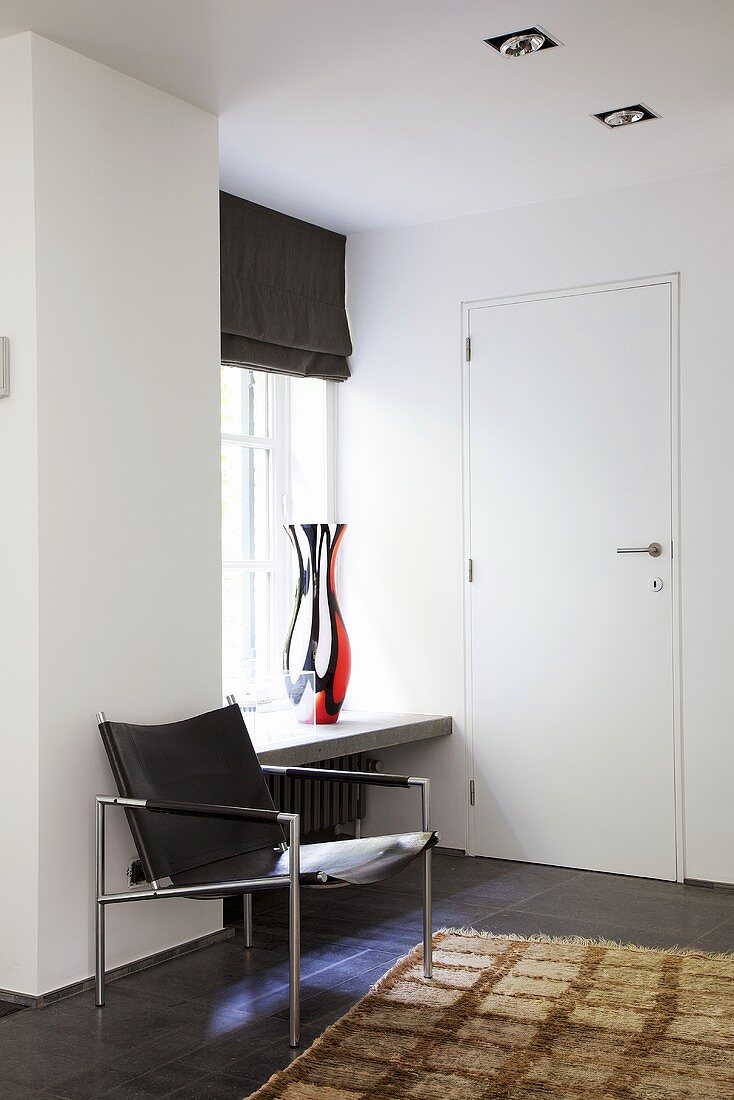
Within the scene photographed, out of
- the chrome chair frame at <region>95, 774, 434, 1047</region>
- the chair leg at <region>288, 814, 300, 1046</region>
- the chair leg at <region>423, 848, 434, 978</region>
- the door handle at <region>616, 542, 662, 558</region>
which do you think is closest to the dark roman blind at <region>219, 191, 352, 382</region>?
the door handle at <region>616, 542, 662, 558</region>

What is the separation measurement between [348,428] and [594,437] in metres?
1.15

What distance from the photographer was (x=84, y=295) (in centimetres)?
325

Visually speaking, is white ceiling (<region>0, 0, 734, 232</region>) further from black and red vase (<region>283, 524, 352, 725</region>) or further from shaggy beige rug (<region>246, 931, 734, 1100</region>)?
shaggy beige rug (<region>246, 931, 734, 1100</region>)

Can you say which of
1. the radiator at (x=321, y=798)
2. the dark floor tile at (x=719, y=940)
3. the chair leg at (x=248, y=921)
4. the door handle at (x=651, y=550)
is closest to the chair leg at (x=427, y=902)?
the chair leg at (x=248, y=921)

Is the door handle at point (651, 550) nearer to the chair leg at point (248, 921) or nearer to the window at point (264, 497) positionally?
the window at point (264, 497)

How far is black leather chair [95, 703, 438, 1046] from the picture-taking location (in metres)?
2.89

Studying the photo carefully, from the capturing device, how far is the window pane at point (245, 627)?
477cm

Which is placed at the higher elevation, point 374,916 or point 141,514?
point 141,514

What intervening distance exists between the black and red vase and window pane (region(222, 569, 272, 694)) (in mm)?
A: 261

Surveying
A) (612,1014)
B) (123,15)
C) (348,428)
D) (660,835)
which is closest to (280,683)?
(348,428)

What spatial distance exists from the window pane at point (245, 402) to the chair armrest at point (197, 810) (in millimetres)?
2065

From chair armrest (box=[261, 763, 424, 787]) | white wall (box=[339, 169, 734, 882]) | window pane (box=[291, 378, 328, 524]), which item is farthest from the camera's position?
window pane (box=[291, 378, 328, 524])

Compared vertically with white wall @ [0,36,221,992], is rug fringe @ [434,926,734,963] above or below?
below

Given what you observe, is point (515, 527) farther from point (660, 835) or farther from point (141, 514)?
point (141, 514)
